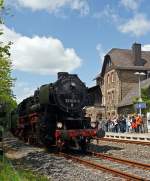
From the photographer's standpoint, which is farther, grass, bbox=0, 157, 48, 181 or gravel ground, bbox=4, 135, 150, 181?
gravel ground, bbox=4, 135, 150, 181

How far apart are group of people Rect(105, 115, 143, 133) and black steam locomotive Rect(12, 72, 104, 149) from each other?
11.1 metres

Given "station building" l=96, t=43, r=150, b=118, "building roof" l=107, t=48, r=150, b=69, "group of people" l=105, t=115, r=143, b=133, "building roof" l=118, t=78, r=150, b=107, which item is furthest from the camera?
"building roof" l=107, t=48, r=150, b=69

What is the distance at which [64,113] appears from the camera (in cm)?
1977

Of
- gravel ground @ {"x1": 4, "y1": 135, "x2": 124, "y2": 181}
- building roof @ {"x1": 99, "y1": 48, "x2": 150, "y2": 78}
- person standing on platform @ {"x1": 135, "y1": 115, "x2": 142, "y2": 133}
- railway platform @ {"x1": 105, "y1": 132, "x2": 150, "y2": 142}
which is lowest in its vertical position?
gravel ground @ {"x1": 4, "y1": 135, "x2": 124, "y2": 181}

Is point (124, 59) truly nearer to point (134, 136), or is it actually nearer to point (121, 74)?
point (121, 74)

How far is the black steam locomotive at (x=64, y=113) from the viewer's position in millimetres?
19203

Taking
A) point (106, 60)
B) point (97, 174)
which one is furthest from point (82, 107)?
point (106, 60)

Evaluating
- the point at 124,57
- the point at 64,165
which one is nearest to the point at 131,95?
the point at 124,57

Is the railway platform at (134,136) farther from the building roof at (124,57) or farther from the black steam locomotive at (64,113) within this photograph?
the building roof at (124,57)

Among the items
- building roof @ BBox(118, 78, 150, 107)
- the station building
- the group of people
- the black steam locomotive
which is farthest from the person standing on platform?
the station building

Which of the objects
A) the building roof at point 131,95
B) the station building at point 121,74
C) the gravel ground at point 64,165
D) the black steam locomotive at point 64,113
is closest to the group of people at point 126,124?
the gravel ground at point 64,165

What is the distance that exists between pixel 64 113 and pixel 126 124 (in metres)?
14.6

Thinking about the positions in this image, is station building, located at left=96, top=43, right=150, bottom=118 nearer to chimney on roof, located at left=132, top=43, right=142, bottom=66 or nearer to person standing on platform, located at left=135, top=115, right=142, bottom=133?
chimney on roof, located at left=132, top=43, right=142, bottom=66

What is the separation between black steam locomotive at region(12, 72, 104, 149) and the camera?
19203 mm
